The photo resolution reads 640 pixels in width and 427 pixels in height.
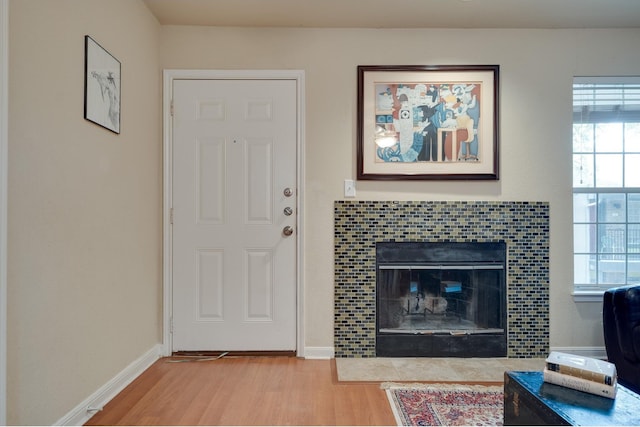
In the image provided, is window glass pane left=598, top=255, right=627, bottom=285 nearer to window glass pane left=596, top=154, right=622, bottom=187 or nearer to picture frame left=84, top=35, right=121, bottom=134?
window glass pane left=596, top=154, right=622, bottom=187

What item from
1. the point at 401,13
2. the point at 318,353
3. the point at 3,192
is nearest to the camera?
the point at 3,192

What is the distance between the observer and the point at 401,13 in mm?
2369

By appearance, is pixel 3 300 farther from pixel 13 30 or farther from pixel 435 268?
pixel 435 268

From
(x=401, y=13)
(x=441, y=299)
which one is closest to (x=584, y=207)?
(x=441, y=299)

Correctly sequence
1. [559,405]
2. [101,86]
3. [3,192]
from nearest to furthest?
[559,405]
[3,192]
[101,86]

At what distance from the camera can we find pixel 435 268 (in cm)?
255

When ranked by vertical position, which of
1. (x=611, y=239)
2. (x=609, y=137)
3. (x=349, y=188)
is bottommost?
(x=611, y=239)

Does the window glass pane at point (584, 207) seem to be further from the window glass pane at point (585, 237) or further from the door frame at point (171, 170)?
the door frame at point (171, 170)

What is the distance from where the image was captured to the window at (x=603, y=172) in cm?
259

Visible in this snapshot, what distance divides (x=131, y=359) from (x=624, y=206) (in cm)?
354

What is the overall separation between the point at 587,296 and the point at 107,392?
3.13 m

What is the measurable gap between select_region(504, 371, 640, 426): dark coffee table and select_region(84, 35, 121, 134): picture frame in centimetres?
223

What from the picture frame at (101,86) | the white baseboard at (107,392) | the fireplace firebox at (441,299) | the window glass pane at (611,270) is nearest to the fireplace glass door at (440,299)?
the fireplace firebox at (441,299)

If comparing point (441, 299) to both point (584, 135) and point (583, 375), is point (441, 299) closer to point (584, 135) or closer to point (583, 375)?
point (583, 375)
